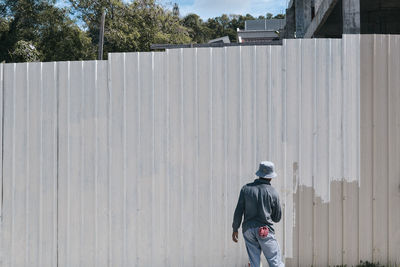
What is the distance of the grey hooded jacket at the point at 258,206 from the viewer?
4.05m

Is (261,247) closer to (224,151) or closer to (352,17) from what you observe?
(224,151)

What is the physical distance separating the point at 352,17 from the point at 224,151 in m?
6.69

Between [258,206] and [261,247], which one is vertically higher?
[258,206]

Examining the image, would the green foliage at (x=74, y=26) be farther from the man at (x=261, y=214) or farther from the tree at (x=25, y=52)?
the man at (x=261, y=214)

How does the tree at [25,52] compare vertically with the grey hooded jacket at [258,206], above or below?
above

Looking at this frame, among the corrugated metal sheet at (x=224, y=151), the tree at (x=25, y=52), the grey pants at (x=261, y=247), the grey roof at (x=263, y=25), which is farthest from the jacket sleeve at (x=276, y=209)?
the grey roof at (x=263, y=25)

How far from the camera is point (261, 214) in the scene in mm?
4035

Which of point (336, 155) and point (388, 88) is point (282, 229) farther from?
point (388, 88)

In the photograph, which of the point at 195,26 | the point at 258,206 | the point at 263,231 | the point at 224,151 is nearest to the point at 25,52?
the point at 224,151

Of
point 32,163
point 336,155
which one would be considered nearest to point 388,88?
point 336,155

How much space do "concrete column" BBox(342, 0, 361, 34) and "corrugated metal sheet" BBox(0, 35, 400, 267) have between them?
4.88 metres

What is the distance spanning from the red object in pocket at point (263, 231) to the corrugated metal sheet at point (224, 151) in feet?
3.06

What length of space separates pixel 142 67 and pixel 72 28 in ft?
69.3

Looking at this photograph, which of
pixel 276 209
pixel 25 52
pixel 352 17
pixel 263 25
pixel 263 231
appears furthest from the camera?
pixel 263 25
